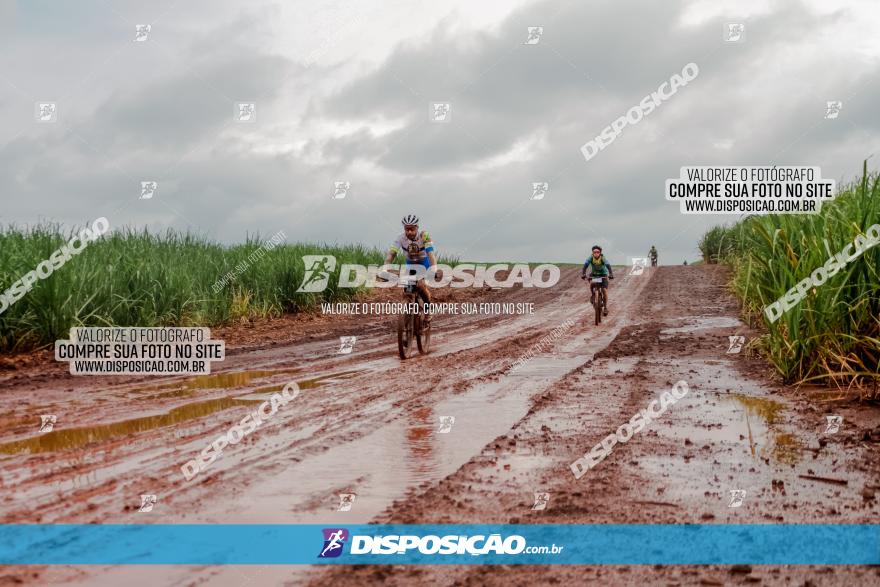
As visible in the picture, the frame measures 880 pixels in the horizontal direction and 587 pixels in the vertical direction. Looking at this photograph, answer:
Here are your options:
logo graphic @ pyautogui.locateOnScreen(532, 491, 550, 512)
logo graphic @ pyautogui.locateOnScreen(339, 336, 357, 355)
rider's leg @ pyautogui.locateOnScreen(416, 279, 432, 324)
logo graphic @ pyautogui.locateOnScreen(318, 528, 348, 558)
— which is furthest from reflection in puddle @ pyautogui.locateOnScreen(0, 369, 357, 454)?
logo graphic @ pyautogui.locateOnScreen(532, 491, 550, 512)

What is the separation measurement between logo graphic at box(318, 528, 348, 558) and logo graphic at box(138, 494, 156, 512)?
4.02 feet

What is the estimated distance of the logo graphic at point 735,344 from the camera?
532 inches

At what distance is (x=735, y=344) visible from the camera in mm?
14055

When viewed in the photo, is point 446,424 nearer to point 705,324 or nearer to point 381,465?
point 381,465

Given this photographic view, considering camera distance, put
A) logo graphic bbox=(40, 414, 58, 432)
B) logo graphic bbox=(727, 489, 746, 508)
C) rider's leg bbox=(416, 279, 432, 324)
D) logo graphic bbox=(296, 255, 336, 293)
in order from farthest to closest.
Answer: logo graphic bbox=(296, 255, 336, 293) < rider's leg bbox=(416, 279, 432, 324) < logo graphic bbox=(40, 414, 58, 432) < logo graphic bbox=(727, 489, 746, 508)

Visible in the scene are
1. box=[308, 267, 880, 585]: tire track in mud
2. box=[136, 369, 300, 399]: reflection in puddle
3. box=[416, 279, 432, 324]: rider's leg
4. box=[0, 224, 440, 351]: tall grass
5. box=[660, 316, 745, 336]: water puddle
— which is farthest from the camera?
box=[660, 316, 745, 336]: water puddle

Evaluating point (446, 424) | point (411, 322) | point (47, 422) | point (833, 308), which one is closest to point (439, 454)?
point (446, 424)

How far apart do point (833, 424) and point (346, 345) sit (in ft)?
32.1

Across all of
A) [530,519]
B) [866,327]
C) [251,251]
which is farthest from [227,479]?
[251,251]

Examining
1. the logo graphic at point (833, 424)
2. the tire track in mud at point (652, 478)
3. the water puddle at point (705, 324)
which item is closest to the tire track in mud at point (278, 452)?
the tire track in mud at point (652, 478)

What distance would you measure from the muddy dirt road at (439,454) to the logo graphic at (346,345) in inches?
69.9

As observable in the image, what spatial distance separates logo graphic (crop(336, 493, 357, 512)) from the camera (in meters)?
4.83

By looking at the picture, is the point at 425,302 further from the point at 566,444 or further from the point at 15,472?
the point at 15,472

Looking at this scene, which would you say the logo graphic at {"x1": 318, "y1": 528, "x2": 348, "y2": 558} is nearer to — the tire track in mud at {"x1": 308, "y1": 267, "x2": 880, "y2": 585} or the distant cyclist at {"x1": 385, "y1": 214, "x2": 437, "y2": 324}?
the tire track in mud at {"x1": 308, "y1": 267, "x2": 880, "y2": 585}
